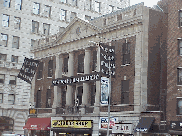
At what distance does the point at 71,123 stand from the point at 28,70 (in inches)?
402

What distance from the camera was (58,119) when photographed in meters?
54.0

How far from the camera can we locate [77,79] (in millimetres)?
50781

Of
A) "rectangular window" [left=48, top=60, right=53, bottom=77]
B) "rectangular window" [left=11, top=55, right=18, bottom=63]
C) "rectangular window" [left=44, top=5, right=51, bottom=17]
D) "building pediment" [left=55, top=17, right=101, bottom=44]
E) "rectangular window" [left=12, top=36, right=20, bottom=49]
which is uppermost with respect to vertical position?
"rectangular window" [left=44, top=5, right=51, bottom=17]

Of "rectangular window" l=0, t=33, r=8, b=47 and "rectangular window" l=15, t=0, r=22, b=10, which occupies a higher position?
"rectangular window" l=15, t=0, r=22, b=10

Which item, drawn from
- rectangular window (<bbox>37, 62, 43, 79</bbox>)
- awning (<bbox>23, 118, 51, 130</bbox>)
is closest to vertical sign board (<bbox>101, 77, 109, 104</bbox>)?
awning (<bbox>23, 118, 51, 130</bbox>)

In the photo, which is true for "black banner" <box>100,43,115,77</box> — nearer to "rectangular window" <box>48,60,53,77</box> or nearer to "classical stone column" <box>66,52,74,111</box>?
"classical stone column" <box>66,52,74,111</box>

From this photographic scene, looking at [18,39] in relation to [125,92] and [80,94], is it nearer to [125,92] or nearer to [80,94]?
[80,94]

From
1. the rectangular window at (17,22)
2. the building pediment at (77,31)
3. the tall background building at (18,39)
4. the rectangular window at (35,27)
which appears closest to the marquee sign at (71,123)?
the building pediment at (77,31)

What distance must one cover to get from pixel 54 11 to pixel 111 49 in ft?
105

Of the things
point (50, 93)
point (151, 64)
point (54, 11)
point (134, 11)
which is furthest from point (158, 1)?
point (54, 11)

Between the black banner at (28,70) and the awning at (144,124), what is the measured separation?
18.8 m

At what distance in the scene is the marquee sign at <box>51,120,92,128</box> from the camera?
48.9 metres

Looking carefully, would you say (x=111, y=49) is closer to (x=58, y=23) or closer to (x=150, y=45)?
(x=150, y=45)

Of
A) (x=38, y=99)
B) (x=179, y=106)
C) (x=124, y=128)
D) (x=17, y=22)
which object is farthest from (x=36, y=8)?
(x=179, y=106)
